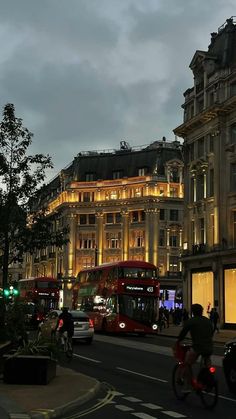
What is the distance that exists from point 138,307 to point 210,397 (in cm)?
2527

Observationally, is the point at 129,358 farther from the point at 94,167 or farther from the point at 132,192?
the point at 94,167

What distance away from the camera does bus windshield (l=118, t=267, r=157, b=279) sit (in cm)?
3650

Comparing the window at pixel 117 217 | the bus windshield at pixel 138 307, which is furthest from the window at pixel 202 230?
the window at pixel 117 217

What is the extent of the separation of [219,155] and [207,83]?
694cm

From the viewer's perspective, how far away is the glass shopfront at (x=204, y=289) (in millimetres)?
48781

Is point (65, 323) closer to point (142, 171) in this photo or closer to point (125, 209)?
point (125, 209)

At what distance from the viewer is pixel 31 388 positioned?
12594mm

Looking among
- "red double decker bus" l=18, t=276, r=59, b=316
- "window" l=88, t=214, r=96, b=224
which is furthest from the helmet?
"window" l=88, t=214, r=96, b=224

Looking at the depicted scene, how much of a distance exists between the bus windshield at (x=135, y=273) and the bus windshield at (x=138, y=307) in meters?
1.24

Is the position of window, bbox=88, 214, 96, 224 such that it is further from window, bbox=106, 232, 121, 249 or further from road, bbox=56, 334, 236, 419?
road, bbox=56, 334, 236, 419

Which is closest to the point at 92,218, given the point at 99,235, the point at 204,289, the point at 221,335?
the point at 99,235

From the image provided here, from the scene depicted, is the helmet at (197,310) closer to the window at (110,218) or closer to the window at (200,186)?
the window at (200,186)

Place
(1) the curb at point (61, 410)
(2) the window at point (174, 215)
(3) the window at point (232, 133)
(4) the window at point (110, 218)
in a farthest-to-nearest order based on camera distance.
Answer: (4) the window at point (110, 218) → (2) the window at point (174, 215) → (3) the window at point (232, 133) → (1) the curb at point (61, 410)

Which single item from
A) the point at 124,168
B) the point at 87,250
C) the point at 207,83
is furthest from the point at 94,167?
the point at 207,83
